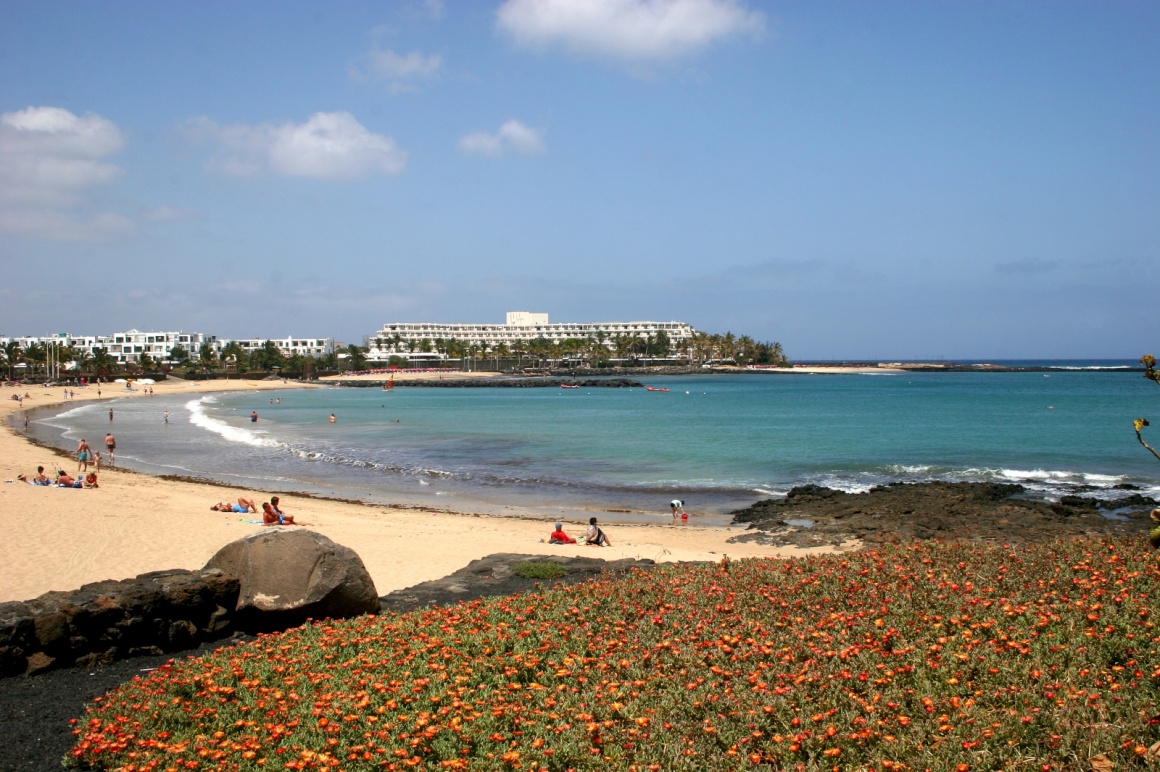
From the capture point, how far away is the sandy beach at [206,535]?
16.3 meters

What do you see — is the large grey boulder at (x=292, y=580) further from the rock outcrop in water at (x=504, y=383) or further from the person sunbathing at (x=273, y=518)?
the rock outcrop in water at (x=504, y=383)

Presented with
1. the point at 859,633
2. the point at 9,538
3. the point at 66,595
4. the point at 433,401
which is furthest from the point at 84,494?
the point at 433,401

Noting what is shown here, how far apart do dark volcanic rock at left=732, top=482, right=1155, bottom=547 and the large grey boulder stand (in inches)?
538

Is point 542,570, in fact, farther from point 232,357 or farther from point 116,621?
point 232,357

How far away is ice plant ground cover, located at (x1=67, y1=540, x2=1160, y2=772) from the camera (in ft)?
20.1

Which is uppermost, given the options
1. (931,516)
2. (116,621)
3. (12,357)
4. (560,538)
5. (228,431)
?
(12,357)

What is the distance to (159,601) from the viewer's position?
10023 mm

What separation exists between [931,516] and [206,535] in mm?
20416

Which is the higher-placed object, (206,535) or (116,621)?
(116,621)

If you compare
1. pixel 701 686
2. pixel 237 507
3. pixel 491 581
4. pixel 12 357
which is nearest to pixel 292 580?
pixel 491 581

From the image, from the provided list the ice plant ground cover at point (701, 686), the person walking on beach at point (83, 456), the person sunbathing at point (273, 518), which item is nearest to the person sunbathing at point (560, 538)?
the person sunbathing at point (273, 518)

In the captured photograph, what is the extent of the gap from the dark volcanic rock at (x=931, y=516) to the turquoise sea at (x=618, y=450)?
215cm

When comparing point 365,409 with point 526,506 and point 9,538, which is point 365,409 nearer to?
point 526,506

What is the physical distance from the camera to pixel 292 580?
10836 mm
